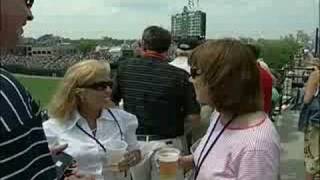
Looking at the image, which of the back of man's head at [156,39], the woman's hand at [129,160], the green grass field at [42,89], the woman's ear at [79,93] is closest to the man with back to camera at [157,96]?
the back of man's head at [156,39]

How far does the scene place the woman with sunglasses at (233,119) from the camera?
7.05 feet

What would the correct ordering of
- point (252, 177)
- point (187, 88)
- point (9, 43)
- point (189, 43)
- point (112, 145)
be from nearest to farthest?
point (9, 43), point (252, 177), point (112, 145), point (187, 88), point (189, 43)

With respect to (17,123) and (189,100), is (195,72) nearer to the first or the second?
(17,123)

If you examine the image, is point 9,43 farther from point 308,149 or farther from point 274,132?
point 308,149

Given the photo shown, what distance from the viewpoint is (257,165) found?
6.97 feet

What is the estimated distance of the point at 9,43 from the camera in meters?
1.51

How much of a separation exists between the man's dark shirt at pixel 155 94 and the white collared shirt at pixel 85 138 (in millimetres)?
1129

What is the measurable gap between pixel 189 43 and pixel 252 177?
324 cm

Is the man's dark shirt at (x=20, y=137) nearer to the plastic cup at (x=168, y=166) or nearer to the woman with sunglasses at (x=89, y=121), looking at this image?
the plastic cup at (x=168, y=166)

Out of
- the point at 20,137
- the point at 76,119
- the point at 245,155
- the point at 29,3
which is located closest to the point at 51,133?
the point at 76,119

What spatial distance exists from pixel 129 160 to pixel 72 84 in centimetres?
55

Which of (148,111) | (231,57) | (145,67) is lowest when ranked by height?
(148,111)

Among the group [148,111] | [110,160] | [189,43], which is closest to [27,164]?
[110,160]

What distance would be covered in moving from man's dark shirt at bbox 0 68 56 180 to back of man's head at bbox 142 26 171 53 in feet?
10.1
